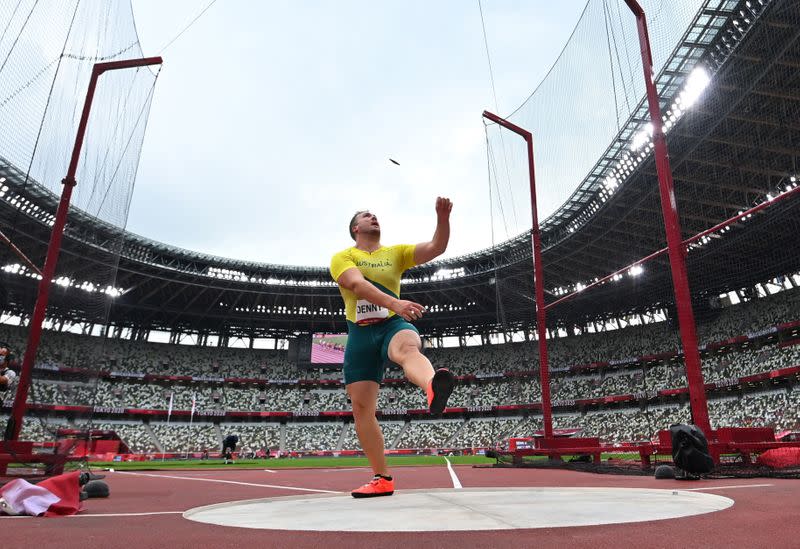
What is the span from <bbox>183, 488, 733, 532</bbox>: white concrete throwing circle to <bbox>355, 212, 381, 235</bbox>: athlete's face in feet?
6.55

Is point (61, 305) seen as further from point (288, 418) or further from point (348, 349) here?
point (288, 418)

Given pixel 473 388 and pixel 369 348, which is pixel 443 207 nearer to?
pixel 369 348

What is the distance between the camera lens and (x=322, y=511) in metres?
2.98

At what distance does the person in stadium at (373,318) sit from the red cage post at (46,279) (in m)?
5.65

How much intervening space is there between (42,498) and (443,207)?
3.24 meters

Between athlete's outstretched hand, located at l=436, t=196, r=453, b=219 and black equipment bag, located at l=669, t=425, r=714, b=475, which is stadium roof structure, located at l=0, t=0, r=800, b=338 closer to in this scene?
athlete's outstretched hand, located at l=436, t=196, r=453, b=219

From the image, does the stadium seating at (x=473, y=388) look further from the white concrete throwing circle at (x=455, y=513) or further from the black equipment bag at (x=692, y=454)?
the white concrete throwing circle at (x=455, y=513)

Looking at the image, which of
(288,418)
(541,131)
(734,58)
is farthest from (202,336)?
(734,58)

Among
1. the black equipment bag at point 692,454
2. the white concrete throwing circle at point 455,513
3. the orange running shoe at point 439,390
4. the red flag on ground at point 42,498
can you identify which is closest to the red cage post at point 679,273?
the black equipment bag at point 692,454

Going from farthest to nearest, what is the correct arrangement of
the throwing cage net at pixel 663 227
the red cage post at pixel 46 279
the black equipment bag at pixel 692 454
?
the throwing cage net at pixel 663 227 < the red cage post at pixel 46 279 < the black equipment bag at pixel 692 454

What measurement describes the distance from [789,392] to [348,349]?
107 ft

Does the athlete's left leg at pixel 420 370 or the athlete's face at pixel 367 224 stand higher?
the athlete's face at pixel 367 224

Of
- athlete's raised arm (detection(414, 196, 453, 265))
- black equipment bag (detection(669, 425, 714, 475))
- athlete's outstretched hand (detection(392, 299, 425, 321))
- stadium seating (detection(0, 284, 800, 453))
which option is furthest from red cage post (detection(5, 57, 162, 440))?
stadium seating (detection(0, 284, 800, 453))

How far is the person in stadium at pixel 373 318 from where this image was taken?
3279 mm
